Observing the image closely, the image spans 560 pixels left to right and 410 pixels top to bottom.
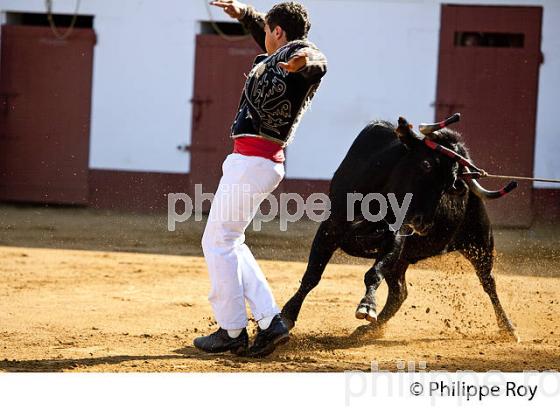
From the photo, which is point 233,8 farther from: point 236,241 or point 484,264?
point 484,264

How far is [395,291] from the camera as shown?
19.5 ft

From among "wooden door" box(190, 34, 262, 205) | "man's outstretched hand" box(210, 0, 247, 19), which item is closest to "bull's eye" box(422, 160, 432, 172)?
"man's outstretched hand" box(210, 0, 247, 19)

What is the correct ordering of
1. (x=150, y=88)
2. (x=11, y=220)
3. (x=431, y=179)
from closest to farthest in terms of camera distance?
(x=431, y=179) < (x=11, y=220) < (x=150, y=88)

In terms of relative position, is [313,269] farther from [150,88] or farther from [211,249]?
[150,88]

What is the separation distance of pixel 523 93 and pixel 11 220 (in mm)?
6315

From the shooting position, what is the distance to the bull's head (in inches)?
214

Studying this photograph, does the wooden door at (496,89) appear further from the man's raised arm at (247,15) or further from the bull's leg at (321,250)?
the man's raised arm at (247,15)

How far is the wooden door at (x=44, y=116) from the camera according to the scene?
41.8ft

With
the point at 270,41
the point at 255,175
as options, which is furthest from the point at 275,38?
the point at 255,175

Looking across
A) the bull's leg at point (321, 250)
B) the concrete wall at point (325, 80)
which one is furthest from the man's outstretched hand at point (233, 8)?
the concrete wall at point (325, 80)

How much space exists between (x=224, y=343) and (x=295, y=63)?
1.40 m

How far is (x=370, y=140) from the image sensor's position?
5879 mm
